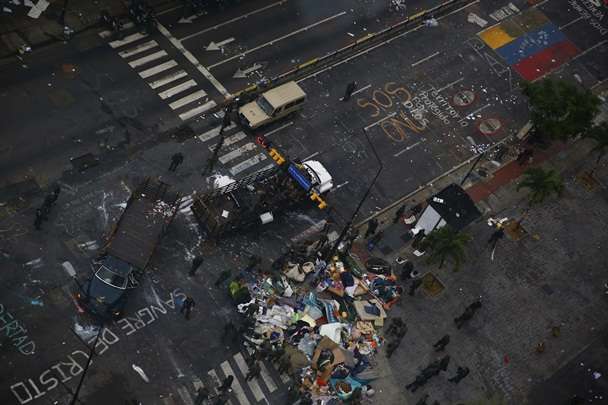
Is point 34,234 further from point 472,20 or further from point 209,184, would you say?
point 472,20

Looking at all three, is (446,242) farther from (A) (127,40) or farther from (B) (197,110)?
(A) (127,40)

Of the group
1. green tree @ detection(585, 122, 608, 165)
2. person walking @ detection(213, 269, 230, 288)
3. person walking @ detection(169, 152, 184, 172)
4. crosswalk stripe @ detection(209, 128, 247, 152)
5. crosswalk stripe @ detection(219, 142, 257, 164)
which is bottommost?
green tree @ detection(585, 122, 608, 165)

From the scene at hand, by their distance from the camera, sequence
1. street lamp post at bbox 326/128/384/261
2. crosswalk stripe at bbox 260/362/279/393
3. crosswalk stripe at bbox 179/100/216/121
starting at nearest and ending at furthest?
crosswalk stripe at bbox 260/362/279/393
street lamp post at bbox 326/128/384/261
crosswalk stripe at bbox 179/100/216/121

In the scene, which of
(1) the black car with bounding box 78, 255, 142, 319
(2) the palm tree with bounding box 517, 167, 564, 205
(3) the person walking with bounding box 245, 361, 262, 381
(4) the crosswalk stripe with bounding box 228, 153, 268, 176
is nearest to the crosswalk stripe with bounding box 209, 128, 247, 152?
(4) the crosswalk stripe with bounding box 228, 153, 268, 176

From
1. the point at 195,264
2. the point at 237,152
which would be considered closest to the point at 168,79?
the point at 237,152

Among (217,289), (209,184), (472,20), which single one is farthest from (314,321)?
(472,20)

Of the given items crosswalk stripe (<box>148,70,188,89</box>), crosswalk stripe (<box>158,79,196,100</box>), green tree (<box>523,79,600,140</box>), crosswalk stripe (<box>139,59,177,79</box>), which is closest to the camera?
crosswalk stripe (<box>158,79,196,100</box>)

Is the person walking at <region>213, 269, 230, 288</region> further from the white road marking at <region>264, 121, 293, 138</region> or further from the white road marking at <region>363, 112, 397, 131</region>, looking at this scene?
the white road marking at <region>363, 112, 397, 131</region>
